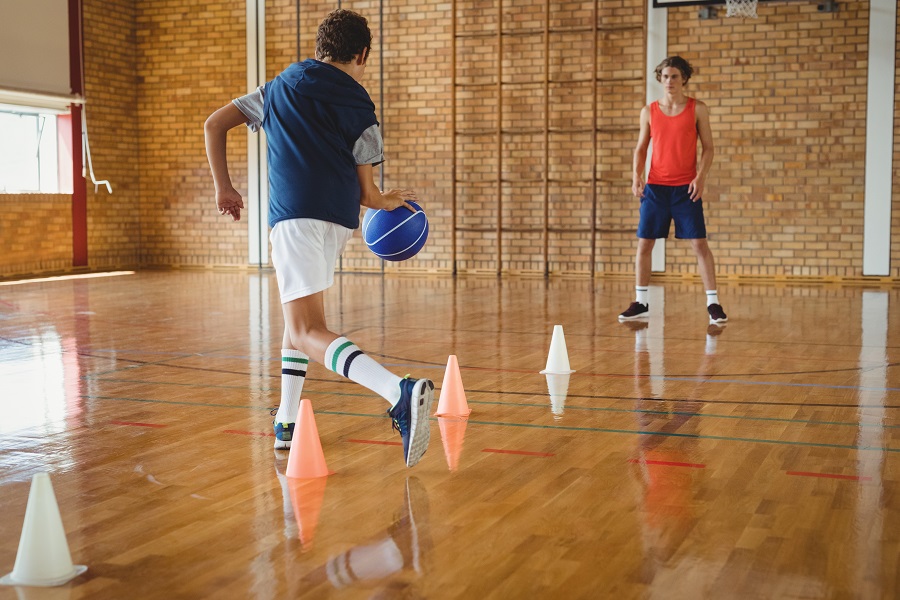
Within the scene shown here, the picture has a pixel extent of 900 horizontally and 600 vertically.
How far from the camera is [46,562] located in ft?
6.92

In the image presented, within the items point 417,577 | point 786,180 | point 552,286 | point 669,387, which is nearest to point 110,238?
point 552,286

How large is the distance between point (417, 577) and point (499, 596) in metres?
0.20

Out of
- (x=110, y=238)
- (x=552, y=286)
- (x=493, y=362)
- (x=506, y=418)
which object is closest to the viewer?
(x=506, y=418)

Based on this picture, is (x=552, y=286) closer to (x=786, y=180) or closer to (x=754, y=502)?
(x=786, y=180)

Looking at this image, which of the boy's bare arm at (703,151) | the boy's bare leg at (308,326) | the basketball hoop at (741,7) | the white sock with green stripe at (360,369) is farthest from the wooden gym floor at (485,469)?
the basketball hoop at (741,7)

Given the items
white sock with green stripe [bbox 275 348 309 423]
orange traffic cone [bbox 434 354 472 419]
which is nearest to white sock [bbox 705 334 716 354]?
orange traffic cone [bbox 434 354 472 419]

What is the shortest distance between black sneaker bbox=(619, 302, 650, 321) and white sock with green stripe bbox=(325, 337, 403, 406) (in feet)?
14.3

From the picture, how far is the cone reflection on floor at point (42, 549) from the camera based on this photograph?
211 cm

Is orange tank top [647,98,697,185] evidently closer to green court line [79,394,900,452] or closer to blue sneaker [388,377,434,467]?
green court line [79,394,900,452]

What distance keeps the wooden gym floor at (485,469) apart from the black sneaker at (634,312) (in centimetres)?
74

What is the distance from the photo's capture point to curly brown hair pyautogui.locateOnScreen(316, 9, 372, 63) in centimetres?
314

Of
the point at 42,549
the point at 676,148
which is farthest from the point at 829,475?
the point at 676,148

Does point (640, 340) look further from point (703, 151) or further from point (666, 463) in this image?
point (666, 463)

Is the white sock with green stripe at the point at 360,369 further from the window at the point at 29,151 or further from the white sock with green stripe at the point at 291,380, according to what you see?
the window at the point at 29,151
